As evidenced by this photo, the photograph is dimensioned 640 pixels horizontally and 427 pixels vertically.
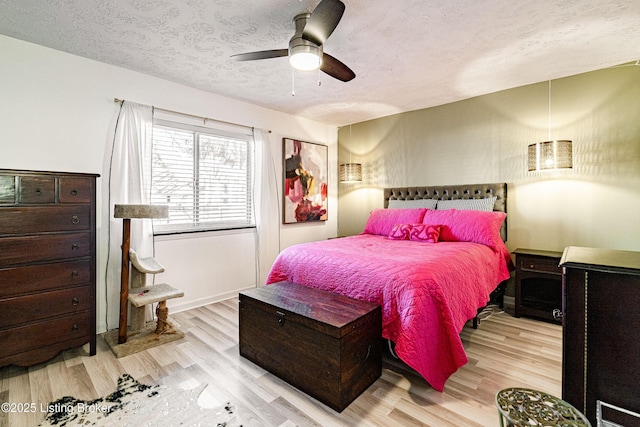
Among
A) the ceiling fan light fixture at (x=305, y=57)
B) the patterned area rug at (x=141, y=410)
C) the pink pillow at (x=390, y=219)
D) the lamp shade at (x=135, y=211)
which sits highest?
the ceiling fan light fixture at (x=305, y=57)

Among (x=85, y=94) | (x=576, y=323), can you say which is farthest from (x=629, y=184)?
(x=85, y=94)

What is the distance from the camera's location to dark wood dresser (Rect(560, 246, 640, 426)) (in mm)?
1165

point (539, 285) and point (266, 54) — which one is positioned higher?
point (266, 54)

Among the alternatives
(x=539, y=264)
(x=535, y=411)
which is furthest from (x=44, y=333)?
(x=539, y=264)

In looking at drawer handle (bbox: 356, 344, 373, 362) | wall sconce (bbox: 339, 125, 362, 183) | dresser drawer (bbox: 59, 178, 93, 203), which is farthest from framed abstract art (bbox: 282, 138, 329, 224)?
→ drawer handle (bbox: 356, 344, 373, 362)

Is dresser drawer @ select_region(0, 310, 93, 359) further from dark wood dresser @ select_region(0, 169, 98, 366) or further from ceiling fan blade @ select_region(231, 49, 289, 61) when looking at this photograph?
ceiling fan blade @ select_region(231, 49, 289, 61)

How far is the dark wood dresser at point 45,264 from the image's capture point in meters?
1.98

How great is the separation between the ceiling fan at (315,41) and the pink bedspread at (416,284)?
1.51 meters

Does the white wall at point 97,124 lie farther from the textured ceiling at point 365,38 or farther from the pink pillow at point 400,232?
the pink pillow at point 400,232

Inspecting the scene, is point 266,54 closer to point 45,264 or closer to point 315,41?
point 315,41

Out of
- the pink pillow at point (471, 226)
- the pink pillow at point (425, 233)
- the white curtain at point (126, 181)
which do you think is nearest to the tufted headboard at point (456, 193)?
the pink pillow at point (471, 226)

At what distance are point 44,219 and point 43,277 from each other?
43cm

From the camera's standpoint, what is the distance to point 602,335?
122cm

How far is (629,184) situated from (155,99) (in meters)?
4.91
